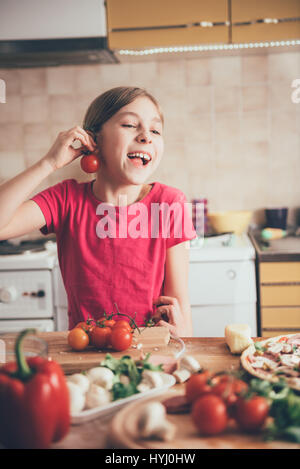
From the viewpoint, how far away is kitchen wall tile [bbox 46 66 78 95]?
103 inches

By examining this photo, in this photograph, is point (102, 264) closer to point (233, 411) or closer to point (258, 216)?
point (233, 411)

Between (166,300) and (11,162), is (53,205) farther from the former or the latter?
(11,162)

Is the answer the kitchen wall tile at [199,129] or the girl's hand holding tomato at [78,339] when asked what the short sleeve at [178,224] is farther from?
the kitchen wall tile at [199,129]

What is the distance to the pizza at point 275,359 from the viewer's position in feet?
2.63

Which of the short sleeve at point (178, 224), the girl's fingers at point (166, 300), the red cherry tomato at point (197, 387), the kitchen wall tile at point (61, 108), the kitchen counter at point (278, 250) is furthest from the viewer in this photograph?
the kitchen wall tile at point (61, 108)

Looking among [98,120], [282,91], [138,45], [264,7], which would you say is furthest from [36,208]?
[282,91]

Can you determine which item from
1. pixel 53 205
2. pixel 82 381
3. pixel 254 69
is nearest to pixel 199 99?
pixel 254 69

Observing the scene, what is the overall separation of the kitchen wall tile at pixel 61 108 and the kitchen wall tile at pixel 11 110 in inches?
7.7

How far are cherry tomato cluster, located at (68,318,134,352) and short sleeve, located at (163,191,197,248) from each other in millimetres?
436

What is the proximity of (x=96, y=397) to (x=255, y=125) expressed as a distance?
2.21 meters

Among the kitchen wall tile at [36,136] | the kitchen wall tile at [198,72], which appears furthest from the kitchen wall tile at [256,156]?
the kitchen wall tile at [36,136]

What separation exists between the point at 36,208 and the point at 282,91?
1835 mm

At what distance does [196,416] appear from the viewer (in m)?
0.63

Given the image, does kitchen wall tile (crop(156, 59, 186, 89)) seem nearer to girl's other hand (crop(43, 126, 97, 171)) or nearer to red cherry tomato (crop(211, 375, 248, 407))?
girl's other hand (crop(43, 126, 97, 171))
